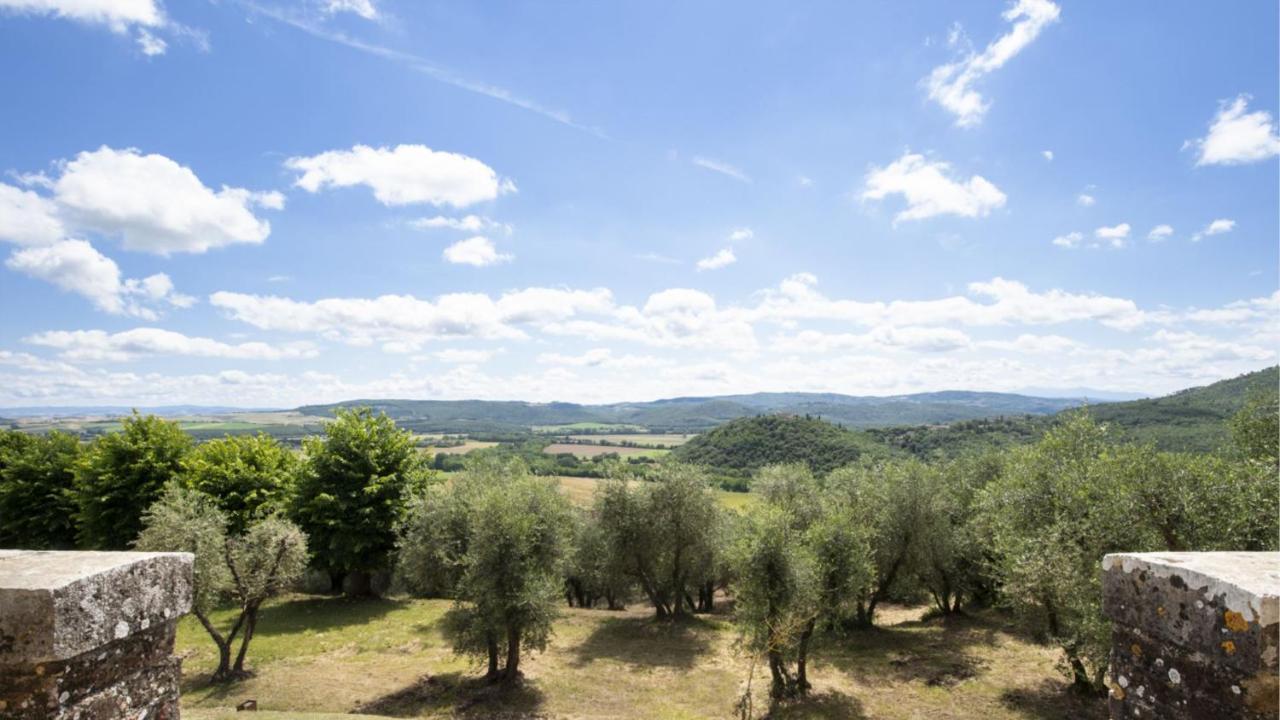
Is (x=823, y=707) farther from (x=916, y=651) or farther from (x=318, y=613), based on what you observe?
(x=318, y=613)

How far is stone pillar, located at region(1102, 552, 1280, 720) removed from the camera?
3336 millimetres

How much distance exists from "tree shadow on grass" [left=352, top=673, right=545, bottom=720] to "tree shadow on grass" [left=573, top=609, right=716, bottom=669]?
4.51 meters

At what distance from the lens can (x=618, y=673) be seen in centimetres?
2539

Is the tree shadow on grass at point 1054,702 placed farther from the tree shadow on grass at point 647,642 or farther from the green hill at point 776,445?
the green hill at point 776,445

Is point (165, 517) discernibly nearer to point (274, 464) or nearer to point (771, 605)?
point (274, 464)

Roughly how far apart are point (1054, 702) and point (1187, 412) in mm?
96272

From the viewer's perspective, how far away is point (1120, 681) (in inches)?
172

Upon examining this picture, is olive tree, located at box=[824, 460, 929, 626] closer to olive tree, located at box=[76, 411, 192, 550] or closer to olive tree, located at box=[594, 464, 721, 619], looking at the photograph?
olive tree, located at box=[594, 464, 721, 619]

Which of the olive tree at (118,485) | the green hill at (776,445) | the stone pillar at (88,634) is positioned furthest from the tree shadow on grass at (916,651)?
the green hill at (776,445)

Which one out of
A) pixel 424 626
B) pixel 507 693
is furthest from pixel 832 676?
pixel 424 626

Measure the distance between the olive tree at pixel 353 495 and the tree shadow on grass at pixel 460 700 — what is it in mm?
12473

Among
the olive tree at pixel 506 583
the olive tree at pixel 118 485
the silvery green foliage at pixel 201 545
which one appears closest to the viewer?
the silvery green foliage at pixel 201 545

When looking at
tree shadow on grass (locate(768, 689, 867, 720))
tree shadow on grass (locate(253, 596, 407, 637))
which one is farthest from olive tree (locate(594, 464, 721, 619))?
tree shadow on grass (locate(253, 596, 407, 637))

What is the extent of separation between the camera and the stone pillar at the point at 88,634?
3377 millimetres
